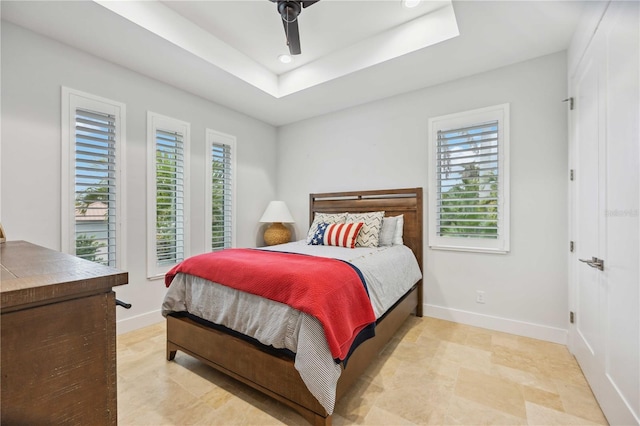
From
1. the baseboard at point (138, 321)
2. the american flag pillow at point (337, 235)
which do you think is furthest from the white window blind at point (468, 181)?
the baseboard at point (138, 321)

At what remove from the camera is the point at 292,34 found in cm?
204

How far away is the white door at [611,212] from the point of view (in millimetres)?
1340

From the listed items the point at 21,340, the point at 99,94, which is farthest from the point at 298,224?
the point at 21,340

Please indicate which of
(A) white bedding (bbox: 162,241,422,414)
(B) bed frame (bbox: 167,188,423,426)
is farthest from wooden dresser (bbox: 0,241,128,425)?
(B) bed frame (bbox: 167,188,423,426)

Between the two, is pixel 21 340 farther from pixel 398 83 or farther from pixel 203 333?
pixel 398 83

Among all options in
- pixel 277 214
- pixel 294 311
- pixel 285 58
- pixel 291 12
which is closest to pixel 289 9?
pixel 291 12

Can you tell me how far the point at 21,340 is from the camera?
0.54 meters

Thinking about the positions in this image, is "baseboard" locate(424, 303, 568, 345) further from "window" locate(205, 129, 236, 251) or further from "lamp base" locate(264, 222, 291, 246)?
"window" locate(205, 129, 236, 251)

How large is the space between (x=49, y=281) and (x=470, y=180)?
Result: 327 cm

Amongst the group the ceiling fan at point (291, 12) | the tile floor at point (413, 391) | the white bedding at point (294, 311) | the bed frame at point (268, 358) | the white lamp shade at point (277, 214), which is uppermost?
the ceiling fan at point (291, 12)

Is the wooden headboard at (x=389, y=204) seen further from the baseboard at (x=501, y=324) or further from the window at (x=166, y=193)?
the window at (x=166, y=193)

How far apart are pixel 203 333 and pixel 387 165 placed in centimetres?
275

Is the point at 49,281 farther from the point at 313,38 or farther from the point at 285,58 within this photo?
the point at 285,58

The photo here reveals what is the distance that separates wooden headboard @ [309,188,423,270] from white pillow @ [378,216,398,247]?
193 mm
